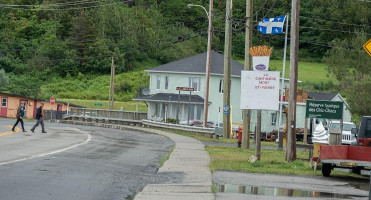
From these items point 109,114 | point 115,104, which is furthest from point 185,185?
point 115,104

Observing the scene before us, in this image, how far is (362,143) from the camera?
66.7 ft

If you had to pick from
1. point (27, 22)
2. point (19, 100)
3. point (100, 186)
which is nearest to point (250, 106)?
point (100, 186)

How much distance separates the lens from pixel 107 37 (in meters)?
102

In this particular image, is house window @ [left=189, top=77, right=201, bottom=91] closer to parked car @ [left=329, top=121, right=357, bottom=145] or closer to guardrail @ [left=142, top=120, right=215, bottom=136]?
guardrail @ [left=142, top=120, right=215, bottom=136]

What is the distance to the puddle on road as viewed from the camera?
1425 cm

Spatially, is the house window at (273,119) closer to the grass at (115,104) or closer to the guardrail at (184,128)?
the guardrail at (184,128)

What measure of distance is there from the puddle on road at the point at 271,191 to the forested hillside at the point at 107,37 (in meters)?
77.3

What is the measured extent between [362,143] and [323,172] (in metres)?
1.78

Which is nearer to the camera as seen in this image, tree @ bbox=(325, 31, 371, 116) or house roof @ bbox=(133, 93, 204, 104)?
tree @ bbox=(325, 31, 371, 116)

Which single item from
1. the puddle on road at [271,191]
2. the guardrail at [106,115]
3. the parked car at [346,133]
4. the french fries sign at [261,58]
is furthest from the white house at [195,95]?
the puddle on road at [271,191]

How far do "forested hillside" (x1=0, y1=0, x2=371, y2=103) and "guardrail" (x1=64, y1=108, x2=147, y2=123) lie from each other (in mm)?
19614

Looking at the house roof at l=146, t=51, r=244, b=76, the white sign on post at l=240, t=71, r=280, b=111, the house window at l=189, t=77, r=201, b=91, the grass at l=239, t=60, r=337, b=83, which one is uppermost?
the grass at l=239, t=60, r=337, b=83

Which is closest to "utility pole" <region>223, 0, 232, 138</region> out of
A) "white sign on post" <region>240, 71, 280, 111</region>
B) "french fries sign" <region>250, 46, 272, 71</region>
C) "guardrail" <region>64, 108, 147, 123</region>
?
"french fries sign" <region>250, 46, 272, 71</region>

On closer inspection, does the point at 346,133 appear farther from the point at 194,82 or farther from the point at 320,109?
the point at 194,82
